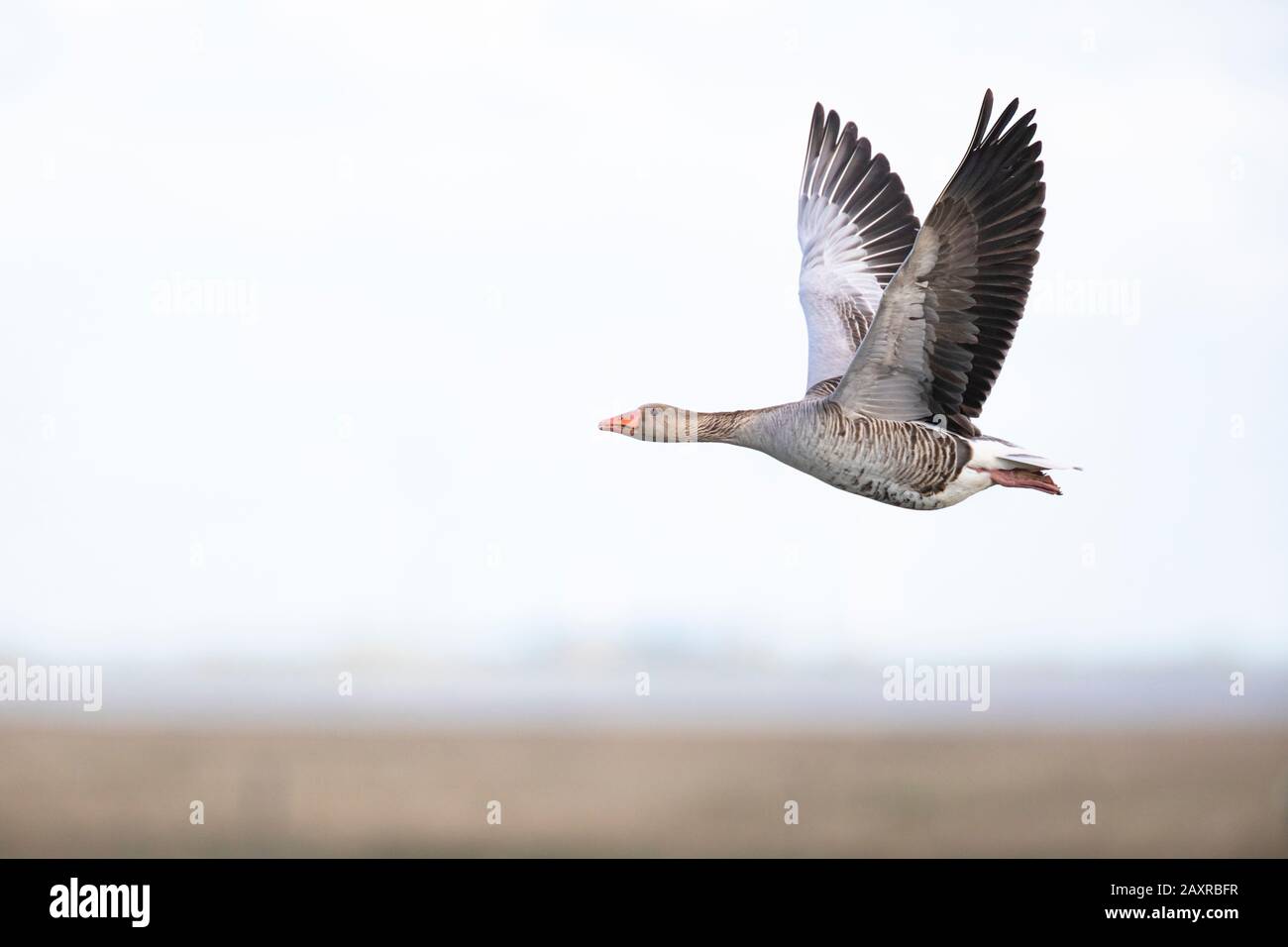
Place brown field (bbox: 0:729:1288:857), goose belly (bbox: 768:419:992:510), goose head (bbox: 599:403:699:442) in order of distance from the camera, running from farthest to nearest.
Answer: brown field (bbox: 0:729:1288:857)
goose head (bbox: 599:403:699:442)
goose belly (bbox: 768:419:992:510)

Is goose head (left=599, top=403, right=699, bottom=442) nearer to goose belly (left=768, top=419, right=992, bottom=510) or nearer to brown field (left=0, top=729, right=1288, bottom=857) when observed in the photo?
goose belly (left=768, top=419, right=992, bottom=510)

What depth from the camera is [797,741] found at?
27781mm

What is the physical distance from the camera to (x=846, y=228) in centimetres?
928

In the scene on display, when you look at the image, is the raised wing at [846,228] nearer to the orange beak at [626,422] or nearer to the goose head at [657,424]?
the goose head at [657,424]

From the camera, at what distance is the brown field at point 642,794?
57.7 ft

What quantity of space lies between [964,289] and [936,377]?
0.46m

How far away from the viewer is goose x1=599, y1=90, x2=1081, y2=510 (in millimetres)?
6832

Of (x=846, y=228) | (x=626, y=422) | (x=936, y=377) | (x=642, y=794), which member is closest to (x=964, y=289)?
(x=936, y=377)

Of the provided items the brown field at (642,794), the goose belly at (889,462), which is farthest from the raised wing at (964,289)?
the brown field at (642,794)

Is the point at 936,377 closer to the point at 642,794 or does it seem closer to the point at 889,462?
the point at 889,462

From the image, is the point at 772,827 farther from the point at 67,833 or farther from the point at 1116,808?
the point at 67,833

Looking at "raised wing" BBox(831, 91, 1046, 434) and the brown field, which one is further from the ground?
"raised wing" BBox(831, 91, 1046, 434)

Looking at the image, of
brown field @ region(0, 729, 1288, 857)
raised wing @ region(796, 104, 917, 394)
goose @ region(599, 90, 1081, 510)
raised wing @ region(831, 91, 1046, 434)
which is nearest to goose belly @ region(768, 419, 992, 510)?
goose @ region(599, 90, 1081, 510)

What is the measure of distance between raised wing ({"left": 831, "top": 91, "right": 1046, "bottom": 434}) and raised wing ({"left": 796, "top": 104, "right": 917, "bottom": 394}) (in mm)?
1402
